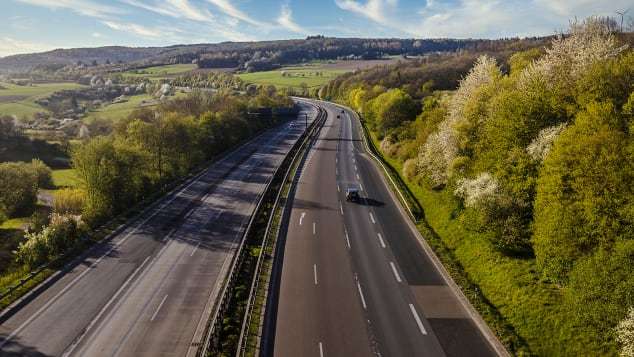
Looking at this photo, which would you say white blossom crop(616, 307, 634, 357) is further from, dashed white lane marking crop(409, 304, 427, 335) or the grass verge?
dashed white lane marking crop(409, 304, 427, 335)

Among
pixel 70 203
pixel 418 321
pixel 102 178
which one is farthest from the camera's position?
pixel 70 203

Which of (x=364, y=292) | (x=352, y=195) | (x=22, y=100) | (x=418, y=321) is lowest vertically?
(x=418, y=321)

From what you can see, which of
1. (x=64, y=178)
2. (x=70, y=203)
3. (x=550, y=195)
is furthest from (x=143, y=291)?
(x=64, y=178)

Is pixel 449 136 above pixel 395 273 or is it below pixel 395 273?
above

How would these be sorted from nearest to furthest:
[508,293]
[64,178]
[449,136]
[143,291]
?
[508,293] < [143,291] < [449,136] < [64,178]

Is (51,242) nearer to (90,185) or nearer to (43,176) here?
(90,185)

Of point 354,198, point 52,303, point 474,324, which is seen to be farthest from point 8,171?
point 474,324

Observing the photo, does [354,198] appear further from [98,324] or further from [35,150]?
[35,150]
